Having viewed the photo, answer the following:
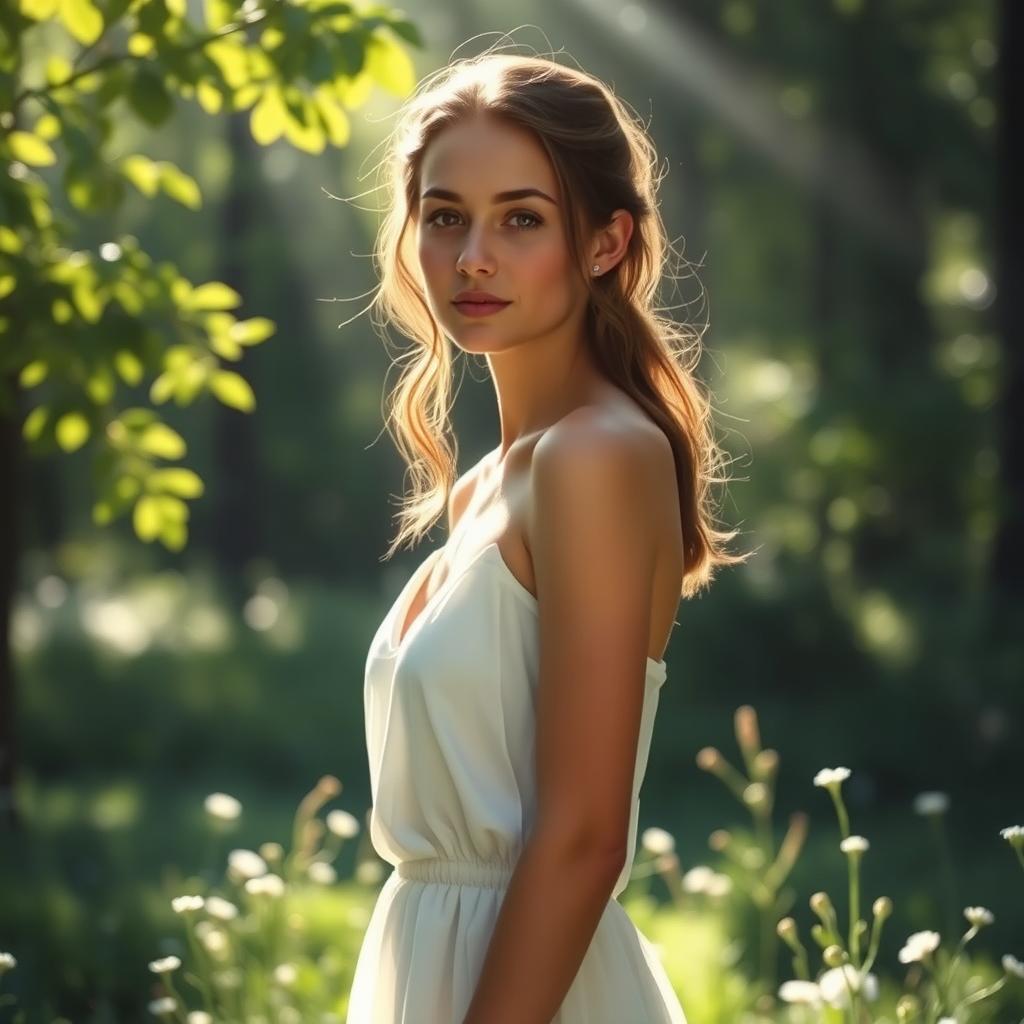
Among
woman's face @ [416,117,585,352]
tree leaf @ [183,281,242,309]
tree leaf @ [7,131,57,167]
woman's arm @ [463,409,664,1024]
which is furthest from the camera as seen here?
tree leaf @ [183,281,242,309]

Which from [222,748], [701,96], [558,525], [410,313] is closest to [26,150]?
[410,313]

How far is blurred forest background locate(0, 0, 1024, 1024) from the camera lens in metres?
6.51

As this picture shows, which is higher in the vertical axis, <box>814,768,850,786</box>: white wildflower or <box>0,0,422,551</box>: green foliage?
<box>0,0,422,551</box>: green foliage

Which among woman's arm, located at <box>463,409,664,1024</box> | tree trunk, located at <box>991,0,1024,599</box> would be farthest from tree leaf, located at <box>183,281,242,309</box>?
tree trunk, located at <box>991,0,1024,599</box>

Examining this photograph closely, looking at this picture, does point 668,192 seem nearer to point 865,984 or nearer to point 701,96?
point 701,96

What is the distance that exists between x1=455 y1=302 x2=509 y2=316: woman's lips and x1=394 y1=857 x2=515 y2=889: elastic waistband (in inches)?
31.7

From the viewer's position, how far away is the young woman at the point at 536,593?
2059mm

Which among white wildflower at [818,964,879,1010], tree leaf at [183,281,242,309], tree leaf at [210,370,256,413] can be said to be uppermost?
tree leaf at [183,281,242,309]

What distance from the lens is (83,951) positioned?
5.50 m

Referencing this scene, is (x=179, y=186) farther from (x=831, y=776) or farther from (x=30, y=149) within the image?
(x=831, y=776)

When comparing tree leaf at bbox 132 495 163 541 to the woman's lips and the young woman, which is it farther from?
the woman's lips

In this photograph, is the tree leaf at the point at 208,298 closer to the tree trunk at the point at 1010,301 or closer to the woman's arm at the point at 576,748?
the woman's arm at the point at 576,748

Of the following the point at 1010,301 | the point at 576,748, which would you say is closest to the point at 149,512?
the point at 576,748

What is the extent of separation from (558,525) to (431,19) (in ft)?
76.7
